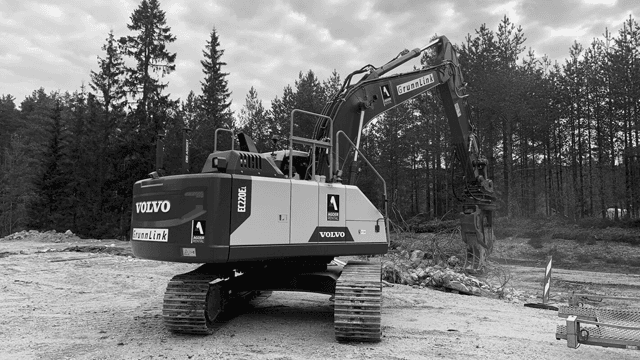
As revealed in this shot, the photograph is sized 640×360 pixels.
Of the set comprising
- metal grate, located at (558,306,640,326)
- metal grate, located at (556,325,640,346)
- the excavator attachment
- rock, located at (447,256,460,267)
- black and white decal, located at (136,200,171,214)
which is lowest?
rock, located at (447,256,460,267)

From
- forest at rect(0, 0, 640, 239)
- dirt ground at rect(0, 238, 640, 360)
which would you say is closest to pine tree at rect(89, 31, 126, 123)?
forest at rect(0, 0, 640, 239)

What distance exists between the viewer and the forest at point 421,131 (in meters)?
26.3

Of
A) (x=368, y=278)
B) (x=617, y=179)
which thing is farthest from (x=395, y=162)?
(x=368, y=278)

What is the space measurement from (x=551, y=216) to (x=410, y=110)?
11.3m

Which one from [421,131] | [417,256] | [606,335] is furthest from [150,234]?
[421,131]

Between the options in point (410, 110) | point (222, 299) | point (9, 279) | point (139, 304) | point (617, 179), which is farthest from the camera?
point (410, 110)

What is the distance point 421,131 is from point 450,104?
1912cm

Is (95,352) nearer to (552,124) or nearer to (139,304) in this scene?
(139,304)

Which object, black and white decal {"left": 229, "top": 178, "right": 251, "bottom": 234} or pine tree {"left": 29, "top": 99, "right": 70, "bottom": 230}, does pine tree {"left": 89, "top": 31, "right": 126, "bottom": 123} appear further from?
black and white decal {"left": 229, "top": 178, "right": 251, "bottom": 234}

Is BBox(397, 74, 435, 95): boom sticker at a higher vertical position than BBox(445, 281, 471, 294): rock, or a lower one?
higher

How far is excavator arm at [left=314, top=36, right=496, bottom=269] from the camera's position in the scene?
8.53m

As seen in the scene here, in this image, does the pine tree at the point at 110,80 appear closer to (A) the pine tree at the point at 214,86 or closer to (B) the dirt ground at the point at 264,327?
(A) the pine tree at the point at 214,86

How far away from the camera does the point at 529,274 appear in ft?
47.4

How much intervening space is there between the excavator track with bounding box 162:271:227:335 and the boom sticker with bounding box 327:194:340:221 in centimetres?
178
